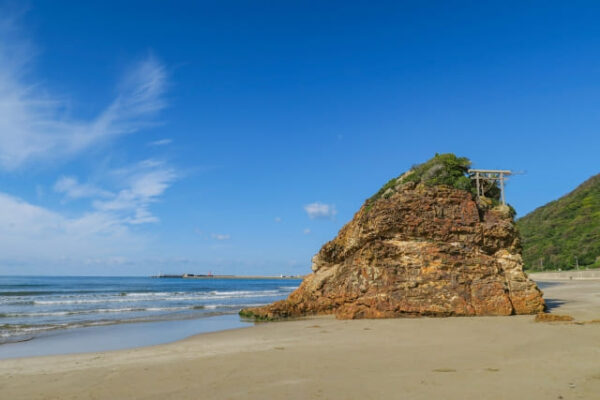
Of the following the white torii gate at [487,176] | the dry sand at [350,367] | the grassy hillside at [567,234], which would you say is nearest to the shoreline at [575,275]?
the grassy hillside at [567,234]

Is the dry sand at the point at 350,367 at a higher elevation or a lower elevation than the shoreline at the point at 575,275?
higher

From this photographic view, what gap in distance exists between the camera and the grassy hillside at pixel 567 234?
232 ft

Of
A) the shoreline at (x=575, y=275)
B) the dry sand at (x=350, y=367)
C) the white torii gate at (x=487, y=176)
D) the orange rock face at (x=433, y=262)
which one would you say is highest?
the white torii gate at (x=487, y=176)

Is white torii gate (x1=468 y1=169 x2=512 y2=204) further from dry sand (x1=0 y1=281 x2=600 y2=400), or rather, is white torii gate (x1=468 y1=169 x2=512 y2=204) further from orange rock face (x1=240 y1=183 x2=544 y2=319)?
dry sand (x1=0 y1=281 x2=600 y2=400)

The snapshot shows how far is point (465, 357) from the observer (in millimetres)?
8469

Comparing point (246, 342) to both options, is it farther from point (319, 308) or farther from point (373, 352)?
point (319, 308)

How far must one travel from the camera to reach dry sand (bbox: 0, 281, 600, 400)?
6.40 metres

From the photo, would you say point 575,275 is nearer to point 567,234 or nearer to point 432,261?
point 567,234

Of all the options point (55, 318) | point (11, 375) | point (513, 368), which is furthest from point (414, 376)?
point (55, 318)

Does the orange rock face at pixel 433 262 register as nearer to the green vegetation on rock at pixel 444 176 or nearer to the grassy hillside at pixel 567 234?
the green vegetation on rock at pixel 444 176

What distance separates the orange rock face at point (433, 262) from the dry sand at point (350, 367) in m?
2.68

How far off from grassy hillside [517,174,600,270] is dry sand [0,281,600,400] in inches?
2732

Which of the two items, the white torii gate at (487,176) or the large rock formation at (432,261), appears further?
the white torii gate at (487,176)

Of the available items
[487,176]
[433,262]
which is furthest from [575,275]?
[433,262]
